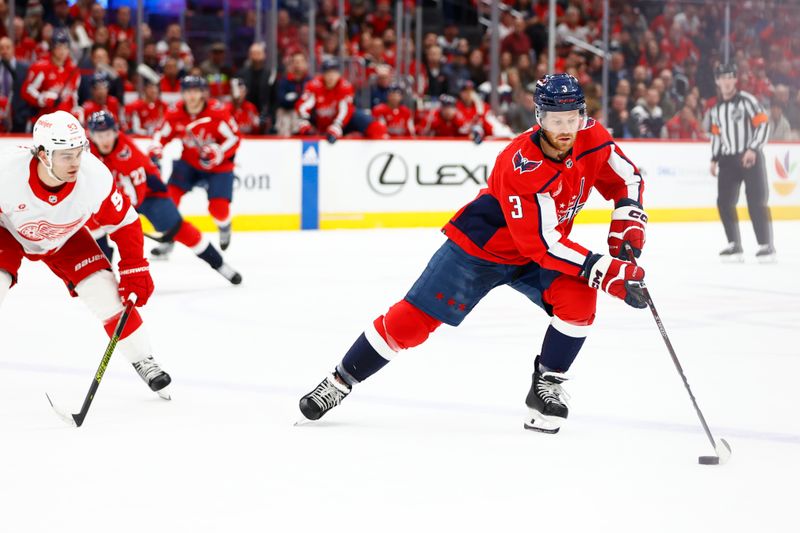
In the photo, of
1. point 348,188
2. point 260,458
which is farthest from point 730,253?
point 260,458

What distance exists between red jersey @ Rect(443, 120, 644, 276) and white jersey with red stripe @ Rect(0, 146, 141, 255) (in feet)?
3.21

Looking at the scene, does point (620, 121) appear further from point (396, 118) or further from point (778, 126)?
point (396, 118)

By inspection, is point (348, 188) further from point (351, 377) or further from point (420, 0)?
point (351, 377)

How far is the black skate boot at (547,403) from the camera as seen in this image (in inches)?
124

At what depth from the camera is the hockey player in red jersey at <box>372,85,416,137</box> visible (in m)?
10.5

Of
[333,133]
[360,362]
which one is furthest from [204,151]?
[360,362]

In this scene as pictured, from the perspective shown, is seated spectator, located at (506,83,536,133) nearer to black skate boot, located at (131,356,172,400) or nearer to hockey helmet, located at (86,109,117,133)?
hockey helmet, located at (86,109,117,133)

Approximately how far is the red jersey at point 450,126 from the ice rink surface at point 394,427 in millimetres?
4999

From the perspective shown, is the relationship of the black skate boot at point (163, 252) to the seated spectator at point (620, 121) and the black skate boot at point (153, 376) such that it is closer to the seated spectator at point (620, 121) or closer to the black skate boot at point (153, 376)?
the black skate boot at point (153, 376)

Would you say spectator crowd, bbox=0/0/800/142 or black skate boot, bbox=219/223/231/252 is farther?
spectator crowd, bbox=0/0/800/142

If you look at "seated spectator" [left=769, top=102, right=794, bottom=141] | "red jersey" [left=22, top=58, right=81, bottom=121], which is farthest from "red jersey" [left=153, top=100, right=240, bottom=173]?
"seated spectator" [left=769, top=102, right=794, bottom=141]

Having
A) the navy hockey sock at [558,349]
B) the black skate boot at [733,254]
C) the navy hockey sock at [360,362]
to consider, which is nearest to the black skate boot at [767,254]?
the black skate boot at [733,254]

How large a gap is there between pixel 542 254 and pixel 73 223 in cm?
136

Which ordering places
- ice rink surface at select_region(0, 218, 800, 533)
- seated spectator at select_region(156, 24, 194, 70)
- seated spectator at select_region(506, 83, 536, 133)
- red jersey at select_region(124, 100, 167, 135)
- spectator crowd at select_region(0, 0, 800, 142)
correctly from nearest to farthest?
ice rink surface at select_region(0, 218, 800, 533) → spectator crowd at select_region(0, 0, 800, 142) → red jersey at select_region(124, 100, 167, 135) → seated spectator at select_region(156, 24, 194, 70) → seated spectator at select_region(506, 83, 536, 133)
